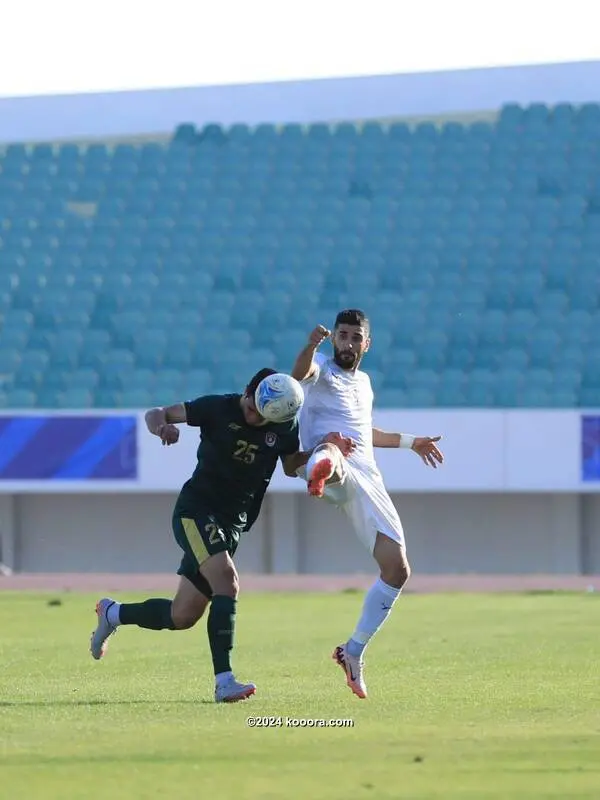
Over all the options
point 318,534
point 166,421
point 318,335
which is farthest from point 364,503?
point 318,534

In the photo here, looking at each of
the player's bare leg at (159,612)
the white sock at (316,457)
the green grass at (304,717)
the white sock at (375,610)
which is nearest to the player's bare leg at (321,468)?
the white sock at (316,457)

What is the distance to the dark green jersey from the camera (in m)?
9.04

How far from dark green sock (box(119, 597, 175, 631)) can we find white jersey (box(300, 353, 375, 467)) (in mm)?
1213

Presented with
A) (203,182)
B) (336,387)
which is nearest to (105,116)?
(203,182)

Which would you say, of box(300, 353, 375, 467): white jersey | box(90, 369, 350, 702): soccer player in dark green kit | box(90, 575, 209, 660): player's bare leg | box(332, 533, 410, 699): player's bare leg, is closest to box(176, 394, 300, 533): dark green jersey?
box(90, 369, 350, 702): soccer player in dark green kit

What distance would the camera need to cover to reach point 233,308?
1054 inches

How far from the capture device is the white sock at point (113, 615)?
32.4ft

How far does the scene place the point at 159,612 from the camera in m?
9.45

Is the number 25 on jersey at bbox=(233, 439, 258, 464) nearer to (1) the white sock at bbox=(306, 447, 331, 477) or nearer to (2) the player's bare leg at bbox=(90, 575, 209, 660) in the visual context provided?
(1) the white sock at bbox=(306, 447, 331, 477)

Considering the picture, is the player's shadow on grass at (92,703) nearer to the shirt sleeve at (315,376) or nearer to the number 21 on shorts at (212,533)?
the number 21 on shorts at (212,533)

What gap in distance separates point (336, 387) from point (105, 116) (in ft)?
73.4

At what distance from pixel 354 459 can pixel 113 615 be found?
1.75 m

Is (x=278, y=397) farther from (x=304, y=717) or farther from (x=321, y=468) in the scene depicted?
(x=304, y=717)

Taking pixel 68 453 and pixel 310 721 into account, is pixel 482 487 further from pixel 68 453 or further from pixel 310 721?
pixel 310 721
